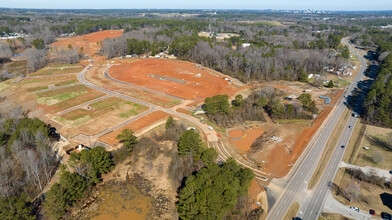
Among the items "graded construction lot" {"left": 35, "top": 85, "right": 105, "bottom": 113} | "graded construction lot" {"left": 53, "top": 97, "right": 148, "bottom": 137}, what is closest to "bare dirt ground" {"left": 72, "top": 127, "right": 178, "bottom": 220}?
"graded construction lot" {"left": 53, "top": 97, "right": 148, "bottom": 137}

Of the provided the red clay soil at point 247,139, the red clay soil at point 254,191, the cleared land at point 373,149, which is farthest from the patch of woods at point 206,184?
the cleared land at point 373,149

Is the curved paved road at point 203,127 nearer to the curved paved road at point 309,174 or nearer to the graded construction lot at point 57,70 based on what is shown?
the curved paved road at point 309,174

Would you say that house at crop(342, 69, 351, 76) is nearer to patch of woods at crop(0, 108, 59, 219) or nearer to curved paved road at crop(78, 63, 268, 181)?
curved paved road at crop(78, 63, 268, 181)

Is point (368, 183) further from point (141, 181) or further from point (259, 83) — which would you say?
point (259, 83)

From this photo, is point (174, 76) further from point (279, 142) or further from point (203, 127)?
point (279, 142)

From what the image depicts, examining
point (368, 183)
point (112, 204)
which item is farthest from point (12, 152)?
point (368, 183)

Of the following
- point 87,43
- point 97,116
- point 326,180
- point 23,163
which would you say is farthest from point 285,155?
point 87,43
